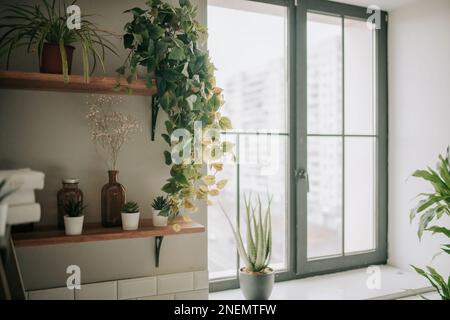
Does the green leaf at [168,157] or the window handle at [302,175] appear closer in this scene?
the green leaf at [168,157]

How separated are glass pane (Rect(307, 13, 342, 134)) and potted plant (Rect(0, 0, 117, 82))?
4.57 ft

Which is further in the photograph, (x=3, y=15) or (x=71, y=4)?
(x=71, y=4)

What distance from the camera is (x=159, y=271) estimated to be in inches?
70.1

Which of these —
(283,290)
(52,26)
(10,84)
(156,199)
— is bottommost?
(283,290)

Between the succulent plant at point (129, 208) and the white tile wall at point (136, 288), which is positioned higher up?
the succulent plant at point (129, 208)

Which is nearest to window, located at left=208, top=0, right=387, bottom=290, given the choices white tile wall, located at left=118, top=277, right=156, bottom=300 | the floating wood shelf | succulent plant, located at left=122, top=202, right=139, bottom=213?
white tile wall, located at left=118, top=277, right=156, bottom=300

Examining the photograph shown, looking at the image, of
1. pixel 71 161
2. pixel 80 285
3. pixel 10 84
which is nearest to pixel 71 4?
pixel 10 84

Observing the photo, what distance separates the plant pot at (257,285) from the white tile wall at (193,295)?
0.22 metres

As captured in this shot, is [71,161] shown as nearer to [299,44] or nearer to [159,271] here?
[159,271]

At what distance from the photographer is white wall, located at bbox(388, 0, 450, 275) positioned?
2379 millimetres

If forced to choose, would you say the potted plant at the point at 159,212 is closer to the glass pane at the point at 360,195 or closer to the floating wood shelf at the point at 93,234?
the floating wood shelf at the point at 93,234

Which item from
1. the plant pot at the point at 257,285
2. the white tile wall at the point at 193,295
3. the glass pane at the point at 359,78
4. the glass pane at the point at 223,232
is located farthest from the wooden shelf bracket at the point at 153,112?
the glass pane at the point at 359,78

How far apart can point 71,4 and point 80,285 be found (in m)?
1.20

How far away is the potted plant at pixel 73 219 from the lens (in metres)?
1.42
